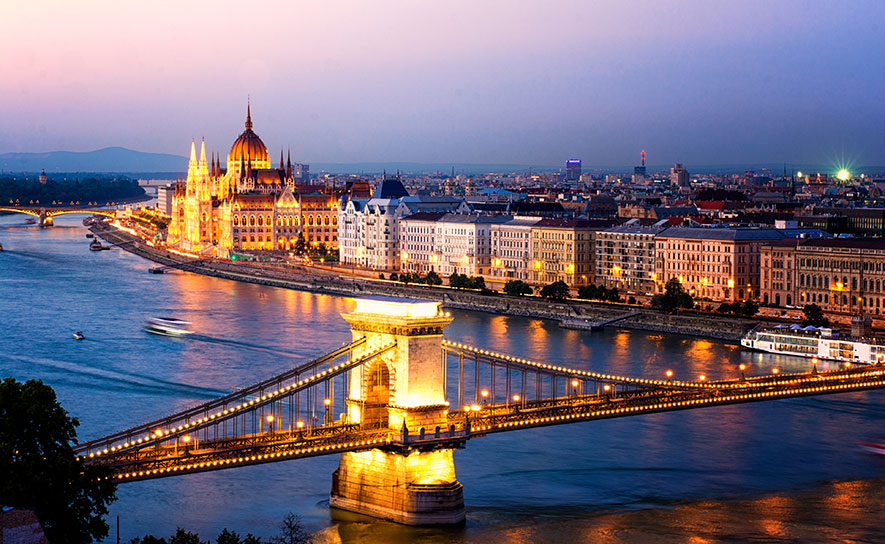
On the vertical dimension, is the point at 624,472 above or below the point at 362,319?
below

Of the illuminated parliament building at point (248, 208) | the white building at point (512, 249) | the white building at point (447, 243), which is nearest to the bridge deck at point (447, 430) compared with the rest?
the white building at point (512, 249)

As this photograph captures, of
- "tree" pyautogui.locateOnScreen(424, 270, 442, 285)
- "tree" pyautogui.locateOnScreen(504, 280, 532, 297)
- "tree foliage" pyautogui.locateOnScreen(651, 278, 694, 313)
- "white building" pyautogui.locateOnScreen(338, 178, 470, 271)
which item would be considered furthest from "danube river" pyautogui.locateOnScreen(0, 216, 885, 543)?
"white building" pyautogui.locateOnScreen(338, 178, 470, 271)

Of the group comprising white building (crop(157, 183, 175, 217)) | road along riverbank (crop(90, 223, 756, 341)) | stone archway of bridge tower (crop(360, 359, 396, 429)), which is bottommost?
road along riverbank (crop(90, 223, 756, 341))

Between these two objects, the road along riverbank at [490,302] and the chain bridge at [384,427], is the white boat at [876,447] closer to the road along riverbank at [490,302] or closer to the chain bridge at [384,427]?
the chain bridge at [384,427]

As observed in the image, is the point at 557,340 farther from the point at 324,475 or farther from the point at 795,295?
the point at 324,475

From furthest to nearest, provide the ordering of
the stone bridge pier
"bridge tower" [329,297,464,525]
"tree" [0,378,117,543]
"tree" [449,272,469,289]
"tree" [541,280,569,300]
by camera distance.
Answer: the stone bridge pier < "tree" [449,272,469,289] < "tree" [541,280,569,300] < "bridge tower" [329,297,464,525] < "tree" [0,378,117,543]

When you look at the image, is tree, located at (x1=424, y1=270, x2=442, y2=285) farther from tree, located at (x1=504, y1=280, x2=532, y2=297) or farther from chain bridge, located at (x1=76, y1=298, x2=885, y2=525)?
chain bridge, located at (x1=76, y1=298, x2=885, y2=525)

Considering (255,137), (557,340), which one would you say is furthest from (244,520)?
(255,137)
